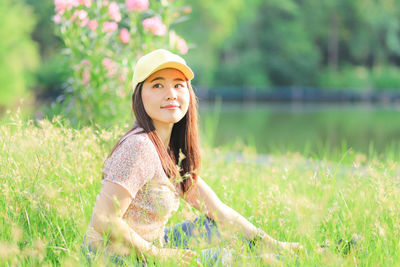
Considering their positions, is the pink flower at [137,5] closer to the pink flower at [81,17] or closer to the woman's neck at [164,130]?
the pink flower at [81,17]

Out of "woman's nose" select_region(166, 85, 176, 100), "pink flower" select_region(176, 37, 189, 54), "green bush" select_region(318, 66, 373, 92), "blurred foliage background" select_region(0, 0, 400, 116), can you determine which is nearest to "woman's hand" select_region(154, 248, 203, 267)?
"woman's nose" select_region(166, 85, 176, 100)

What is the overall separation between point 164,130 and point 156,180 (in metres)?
0.31

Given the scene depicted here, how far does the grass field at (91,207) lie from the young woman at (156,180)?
0.57 ft

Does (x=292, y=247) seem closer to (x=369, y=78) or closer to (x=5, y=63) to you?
(x=5, y=63)

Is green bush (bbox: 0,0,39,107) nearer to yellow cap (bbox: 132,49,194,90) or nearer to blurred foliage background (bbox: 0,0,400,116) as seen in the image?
Result: blurred foliage background (bbox: 0,0,400,116)

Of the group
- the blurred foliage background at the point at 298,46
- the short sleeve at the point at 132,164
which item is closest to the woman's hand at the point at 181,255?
the short sleeve at the point at 132,164

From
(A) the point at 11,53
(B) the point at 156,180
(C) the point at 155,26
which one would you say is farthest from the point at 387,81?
(B) the point at 156,180

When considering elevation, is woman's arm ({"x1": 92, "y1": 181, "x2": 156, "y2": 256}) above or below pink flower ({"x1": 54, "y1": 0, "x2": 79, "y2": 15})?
below

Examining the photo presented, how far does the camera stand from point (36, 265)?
212cm

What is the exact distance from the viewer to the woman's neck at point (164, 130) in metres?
2.30

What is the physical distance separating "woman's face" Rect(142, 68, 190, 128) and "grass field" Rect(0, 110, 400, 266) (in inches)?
22.9

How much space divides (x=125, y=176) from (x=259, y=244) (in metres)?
0.82

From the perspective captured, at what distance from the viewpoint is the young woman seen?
1959 millimetres

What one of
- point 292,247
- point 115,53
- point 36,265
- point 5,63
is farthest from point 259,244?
point 5,63
